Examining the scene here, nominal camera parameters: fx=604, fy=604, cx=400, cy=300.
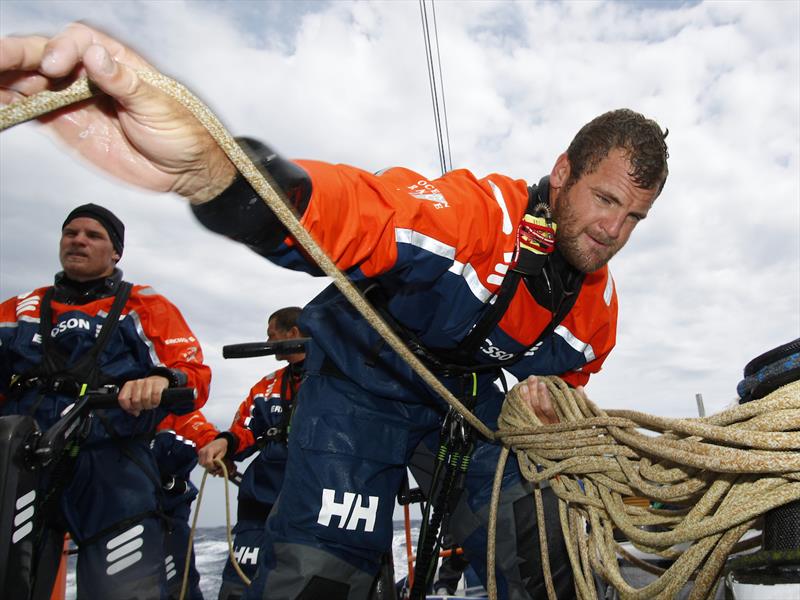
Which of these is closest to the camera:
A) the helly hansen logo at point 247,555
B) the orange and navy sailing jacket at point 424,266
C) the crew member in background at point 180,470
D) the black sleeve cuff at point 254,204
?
the black sleeve cuff at point 254,204

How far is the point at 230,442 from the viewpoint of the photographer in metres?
4.35

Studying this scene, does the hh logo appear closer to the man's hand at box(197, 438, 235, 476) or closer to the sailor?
the sailor

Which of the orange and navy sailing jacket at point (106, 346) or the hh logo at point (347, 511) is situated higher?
the orange and navy sailing jacket at point (106, 346)

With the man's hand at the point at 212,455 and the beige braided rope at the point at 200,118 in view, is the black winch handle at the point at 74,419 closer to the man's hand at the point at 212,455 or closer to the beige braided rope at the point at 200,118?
the beige braided rope at the point at 200,118

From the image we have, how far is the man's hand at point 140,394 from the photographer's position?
237cm

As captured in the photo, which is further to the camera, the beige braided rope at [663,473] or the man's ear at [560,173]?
the man's ear at [560,173]

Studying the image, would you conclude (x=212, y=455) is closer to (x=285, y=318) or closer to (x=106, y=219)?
(x=285, y=318)

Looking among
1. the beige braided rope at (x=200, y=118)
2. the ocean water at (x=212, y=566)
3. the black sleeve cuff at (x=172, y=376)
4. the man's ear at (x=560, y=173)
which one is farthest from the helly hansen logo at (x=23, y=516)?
the ocean water at (x=212, y=566)

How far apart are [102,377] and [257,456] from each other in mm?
1757

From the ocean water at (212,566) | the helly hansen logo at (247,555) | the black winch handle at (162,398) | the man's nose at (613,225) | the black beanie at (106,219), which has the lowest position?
the ocean water at (212,566)

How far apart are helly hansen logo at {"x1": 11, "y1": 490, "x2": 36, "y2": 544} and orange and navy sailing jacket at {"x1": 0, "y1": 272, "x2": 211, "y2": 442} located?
92 centimetres

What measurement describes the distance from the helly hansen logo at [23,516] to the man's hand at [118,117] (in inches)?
58.0

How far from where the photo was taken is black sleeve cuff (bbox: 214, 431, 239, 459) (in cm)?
433

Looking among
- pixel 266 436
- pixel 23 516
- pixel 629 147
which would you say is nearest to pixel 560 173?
pixel 629 147
